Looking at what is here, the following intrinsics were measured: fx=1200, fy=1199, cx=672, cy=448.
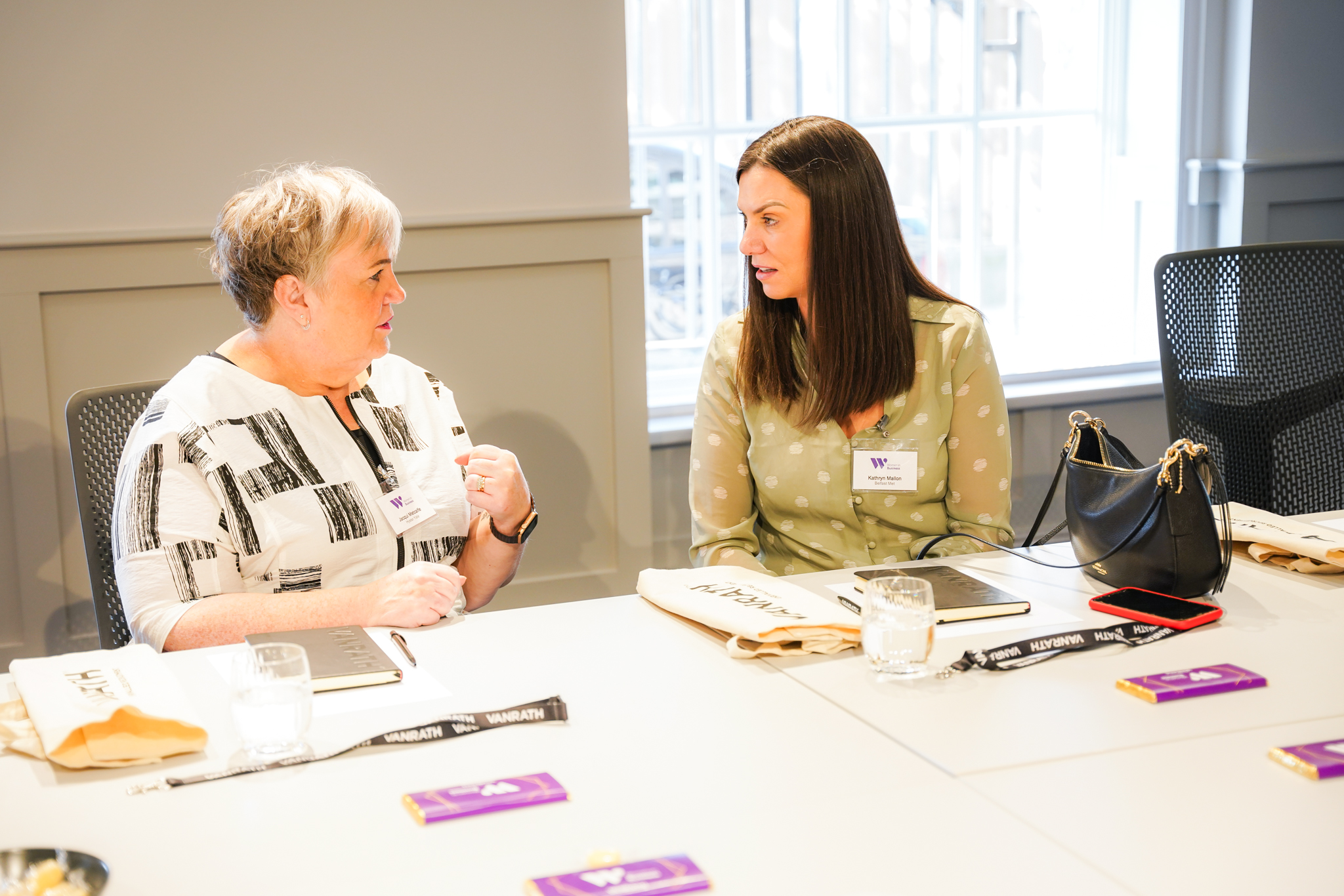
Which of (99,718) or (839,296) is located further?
(839,296)

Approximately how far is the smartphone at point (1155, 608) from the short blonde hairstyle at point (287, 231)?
1.22 meters

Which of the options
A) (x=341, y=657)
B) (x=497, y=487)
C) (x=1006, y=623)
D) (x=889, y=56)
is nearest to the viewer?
(x=341, y=657)

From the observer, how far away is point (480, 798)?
1.06 m

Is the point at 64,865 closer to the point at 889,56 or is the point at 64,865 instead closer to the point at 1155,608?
the point at 1155,608

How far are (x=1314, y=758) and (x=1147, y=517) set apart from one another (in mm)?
544

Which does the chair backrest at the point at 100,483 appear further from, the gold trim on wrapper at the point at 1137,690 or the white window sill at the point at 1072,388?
the white window sill at the point at 1072,388

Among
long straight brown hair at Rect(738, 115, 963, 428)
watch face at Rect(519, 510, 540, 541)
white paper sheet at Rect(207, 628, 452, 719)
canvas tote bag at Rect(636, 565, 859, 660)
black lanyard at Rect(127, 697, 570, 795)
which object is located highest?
long straight brown hair at Rect(738, 115, 963, 428)

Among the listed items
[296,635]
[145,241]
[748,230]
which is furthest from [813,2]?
[296,635]

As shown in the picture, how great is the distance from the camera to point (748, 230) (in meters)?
2.17

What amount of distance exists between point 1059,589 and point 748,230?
0.86m

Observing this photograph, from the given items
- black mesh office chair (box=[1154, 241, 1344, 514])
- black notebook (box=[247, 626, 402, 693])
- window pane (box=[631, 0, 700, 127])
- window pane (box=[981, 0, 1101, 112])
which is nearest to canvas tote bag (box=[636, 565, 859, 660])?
black notebook (box=[247, 626, 402, 693])

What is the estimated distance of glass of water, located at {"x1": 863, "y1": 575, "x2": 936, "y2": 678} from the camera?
4.46 feet

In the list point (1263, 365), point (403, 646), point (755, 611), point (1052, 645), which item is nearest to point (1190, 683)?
point (1052, 645)

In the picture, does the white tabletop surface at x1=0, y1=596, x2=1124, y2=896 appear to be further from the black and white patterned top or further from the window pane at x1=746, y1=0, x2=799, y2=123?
the window pane at x1=746, y1=0, x2=799, y2=123
